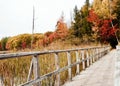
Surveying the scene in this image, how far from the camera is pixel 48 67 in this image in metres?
11.8

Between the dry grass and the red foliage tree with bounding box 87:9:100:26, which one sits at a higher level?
the red foliage tree with bounding box 87:9:100:26

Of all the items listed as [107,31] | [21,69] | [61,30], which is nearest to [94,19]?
[107,31]

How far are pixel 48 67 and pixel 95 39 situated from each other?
63033mm

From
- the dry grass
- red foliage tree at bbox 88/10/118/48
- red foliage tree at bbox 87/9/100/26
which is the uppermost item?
red foliage tree at bbox 87/9/100/26

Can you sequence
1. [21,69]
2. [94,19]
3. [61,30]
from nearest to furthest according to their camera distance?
[21,69] < [94,19] < [61,30]

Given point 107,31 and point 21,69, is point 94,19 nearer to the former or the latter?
point 107,31

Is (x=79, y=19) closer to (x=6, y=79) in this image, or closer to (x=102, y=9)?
(x=102, y=9)

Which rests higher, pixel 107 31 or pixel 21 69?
pixel 107 31

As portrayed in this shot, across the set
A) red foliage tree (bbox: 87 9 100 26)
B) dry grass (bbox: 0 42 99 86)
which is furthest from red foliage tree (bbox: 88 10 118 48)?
dry grass (bbox: 0 42 99 86)

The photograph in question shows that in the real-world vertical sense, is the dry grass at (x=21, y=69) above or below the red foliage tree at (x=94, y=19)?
below

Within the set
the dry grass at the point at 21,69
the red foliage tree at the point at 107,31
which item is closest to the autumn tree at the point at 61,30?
the red foliage tree at the point at 107,31

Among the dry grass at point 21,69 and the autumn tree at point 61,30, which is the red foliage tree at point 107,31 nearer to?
the autumn tree at point 61,30

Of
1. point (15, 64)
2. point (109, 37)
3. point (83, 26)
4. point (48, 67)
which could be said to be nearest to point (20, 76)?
point (15, 64)

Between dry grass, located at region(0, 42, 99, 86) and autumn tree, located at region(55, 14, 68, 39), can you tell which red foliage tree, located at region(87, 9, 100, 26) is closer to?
autumn tree, located at region(55, 14, 68, 39)
